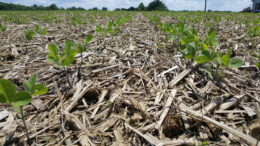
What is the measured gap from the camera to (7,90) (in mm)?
1004

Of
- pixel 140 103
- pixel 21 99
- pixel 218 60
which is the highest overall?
pixel 218 60

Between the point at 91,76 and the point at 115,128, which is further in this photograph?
the point at 91,76

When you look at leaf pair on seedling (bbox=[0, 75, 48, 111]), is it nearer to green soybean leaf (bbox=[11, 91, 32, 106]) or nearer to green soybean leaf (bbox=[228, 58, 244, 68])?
green soybean leaf (bbox=[11, 91, 32, 106])

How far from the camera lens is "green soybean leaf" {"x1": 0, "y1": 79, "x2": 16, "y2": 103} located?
0.99 metres

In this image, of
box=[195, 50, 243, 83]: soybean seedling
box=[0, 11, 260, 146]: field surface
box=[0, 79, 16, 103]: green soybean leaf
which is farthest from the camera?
box=[195, 50, 243, 83]: soybean seedling

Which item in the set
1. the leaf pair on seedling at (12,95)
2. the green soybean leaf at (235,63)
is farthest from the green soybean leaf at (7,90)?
the green soybean leaf at (235,63)

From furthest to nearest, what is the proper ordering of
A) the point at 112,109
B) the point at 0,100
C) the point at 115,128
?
the point at 112,109 < the point at 115,128 < the point at 0,100

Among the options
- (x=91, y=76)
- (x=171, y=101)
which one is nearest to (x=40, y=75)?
(x=91, y=76)

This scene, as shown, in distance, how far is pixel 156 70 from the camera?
198 cm

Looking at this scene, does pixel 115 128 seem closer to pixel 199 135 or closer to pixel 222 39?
pixel 199 135

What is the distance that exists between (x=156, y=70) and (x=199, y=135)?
931mm

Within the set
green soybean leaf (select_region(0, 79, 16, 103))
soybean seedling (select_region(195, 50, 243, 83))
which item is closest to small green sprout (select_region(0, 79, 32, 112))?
green soybean leaf (select_region(0, 79, 16, 103))

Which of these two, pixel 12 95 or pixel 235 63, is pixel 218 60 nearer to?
pixel 235 63

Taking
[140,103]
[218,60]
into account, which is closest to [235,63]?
[218,60]
